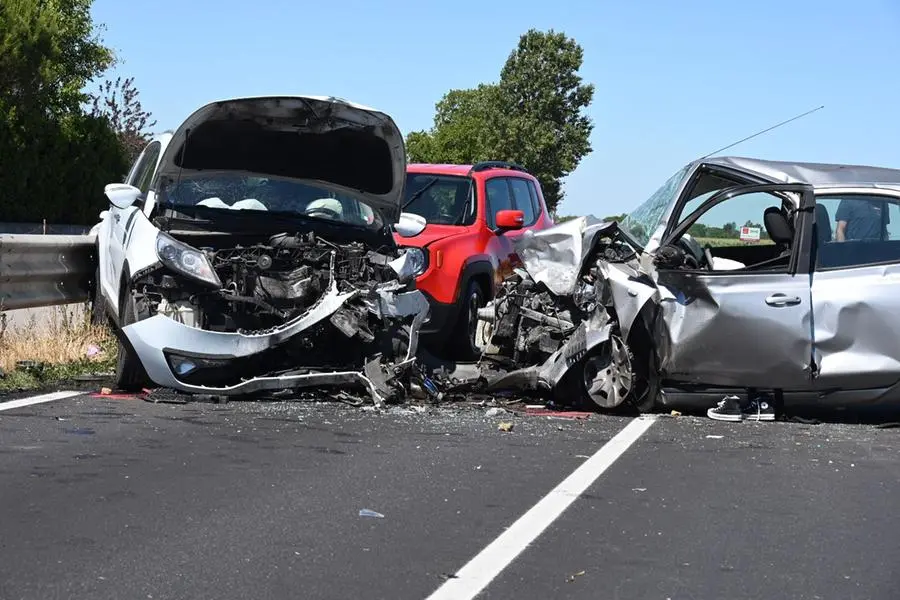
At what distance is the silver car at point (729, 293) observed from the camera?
9062 mm

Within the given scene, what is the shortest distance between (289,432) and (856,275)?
3893 millimetres

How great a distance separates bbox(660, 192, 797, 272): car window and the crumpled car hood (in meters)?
0.66

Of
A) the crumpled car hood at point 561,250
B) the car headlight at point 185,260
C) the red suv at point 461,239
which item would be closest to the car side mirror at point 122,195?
the car headlight at point 185,260

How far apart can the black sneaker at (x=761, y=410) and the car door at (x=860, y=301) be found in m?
0.39

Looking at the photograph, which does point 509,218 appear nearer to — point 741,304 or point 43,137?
point 741,304

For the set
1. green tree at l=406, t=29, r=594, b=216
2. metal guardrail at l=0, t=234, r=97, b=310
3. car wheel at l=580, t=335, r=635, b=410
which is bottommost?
car wheel at l=580, t=335, r=635, b=410

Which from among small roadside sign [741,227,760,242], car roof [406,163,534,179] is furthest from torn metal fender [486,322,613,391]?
car roof [406,163,534,179]

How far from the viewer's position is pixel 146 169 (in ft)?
34.4

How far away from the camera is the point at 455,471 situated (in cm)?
732

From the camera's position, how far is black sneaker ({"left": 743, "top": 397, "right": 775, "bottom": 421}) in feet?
30.8

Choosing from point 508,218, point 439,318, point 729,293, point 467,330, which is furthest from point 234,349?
point 508,218

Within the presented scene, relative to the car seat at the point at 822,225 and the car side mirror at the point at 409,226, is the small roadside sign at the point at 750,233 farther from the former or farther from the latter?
the car side mirror at the point at 409,226

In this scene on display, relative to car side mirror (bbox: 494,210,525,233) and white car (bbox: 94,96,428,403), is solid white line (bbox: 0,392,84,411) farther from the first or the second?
car side mirror (bbox: 494,210,525,233)

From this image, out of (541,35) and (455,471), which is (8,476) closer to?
(455,471)
